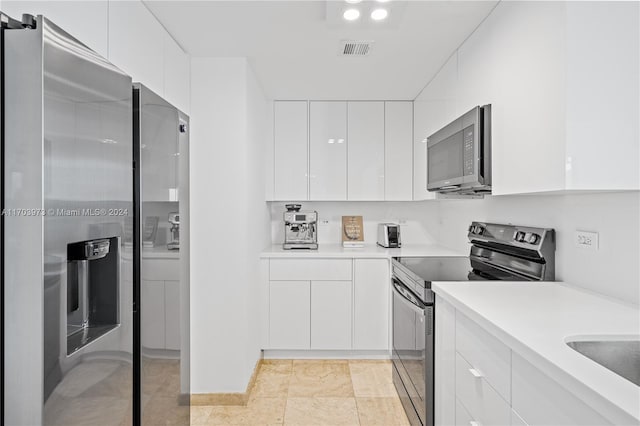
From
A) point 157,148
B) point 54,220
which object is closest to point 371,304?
point 157,148

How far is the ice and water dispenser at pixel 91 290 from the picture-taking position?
1069 millimetres

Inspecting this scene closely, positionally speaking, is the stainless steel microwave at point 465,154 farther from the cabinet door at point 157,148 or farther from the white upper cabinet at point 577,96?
the cabinet door at point 157,148

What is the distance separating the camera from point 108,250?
3.94ft

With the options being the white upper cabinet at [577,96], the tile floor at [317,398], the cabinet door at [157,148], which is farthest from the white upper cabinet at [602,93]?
the tile floor at [317,398]

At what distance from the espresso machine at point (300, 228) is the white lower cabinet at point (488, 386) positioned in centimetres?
185

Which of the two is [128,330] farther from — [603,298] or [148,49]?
[603,298]

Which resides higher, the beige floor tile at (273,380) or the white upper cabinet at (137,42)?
the white upper cabinet at (137,42)

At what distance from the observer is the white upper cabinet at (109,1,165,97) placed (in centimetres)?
164

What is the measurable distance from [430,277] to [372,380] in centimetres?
130

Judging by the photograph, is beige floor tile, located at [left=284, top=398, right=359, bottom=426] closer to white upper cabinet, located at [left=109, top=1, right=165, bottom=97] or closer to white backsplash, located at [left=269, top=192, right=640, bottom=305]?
white backsplash, located at [left=269, top=192, right=640, bottom=305]

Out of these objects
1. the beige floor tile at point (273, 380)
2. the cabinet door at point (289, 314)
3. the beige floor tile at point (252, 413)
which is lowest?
the beige floor tile at point (252, 413)

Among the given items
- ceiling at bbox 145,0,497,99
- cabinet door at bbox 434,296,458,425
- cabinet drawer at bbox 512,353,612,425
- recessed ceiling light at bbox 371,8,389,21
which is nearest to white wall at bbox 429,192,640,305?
cabinet door at bbox 434,296,458,425

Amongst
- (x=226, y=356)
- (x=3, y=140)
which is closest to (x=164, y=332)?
(x=3, y=140)

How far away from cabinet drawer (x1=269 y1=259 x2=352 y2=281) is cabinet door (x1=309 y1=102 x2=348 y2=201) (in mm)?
687
